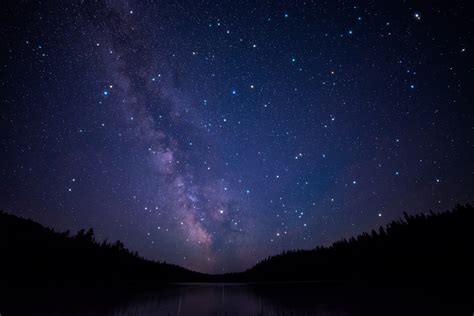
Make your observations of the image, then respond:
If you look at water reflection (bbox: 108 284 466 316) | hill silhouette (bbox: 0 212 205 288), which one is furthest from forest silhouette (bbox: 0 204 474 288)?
water reflection (bbox: 108 284 466 316)

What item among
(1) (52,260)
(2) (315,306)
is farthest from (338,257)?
(1) (52,260)

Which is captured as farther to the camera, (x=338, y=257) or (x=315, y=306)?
(x=338, y=257)

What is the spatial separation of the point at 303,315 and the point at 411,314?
272cm

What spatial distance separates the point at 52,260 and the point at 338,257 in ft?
164

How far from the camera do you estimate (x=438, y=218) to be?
1469 inches

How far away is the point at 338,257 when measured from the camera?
1945 inches

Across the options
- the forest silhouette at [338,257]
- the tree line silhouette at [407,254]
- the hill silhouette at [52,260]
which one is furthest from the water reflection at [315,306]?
the hill silhouette at [52,260]

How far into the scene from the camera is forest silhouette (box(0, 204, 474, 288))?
22703 millimetres

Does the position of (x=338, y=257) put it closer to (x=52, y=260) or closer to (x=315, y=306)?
(x=315, y=306)

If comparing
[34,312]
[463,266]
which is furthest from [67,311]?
[463,266]

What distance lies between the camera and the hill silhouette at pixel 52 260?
22.0m

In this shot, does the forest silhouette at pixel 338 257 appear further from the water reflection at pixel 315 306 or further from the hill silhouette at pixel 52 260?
the water reflection at pixel 315 306

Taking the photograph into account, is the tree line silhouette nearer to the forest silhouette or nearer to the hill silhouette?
the forest silhouette

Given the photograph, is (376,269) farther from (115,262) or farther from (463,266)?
(115,262)
